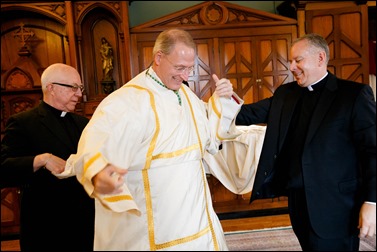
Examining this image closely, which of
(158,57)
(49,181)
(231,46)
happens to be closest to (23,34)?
(231,46)

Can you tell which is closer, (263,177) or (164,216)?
(164,216)

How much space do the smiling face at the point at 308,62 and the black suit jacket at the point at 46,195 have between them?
136 centimetres

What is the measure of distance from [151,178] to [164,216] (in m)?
0.16

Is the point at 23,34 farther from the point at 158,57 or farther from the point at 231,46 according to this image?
the point at 158,57

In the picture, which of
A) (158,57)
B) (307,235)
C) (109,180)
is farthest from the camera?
(307,235)

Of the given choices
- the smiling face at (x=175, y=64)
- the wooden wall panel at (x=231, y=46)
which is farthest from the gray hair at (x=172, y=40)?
the wooden wall panel at (x=231, y=46)

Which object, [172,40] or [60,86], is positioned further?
[60,86]

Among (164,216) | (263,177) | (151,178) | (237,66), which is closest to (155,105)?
(151,178)

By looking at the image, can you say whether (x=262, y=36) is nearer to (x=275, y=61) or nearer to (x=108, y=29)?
(x=275, y=61)

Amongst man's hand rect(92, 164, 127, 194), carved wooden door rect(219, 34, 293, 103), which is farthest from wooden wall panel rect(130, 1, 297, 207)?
man's hand rect(92, 164, 127, 194)

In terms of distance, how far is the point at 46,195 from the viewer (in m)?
1.90

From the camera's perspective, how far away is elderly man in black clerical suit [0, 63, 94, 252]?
188 cm

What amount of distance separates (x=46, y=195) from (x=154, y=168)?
0.93 metres

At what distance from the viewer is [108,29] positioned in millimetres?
4074
